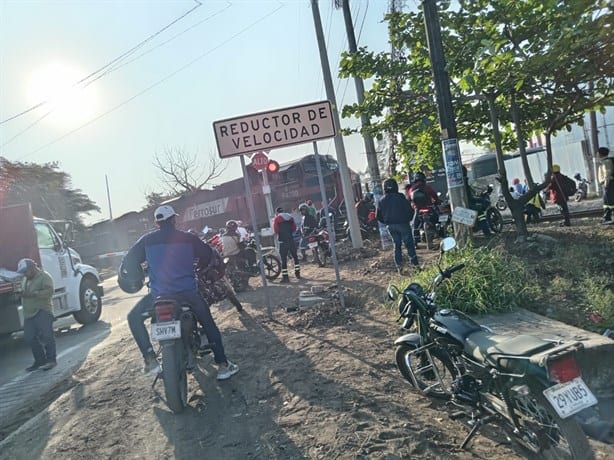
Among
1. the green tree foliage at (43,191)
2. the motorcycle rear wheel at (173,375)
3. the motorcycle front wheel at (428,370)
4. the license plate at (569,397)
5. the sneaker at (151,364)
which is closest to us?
the license plate at (569,397)

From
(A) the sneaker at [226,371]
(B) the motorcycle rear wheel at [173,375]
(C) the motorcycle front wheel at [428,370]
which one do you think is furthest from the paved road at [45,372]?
(C) the motorcycle front wheel at [428,370]

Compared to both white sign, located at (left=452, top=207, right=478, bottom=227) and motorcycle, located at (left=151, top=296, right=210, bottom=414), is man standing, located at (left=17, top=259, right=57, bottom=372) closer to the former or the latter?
motorcycle, located at (left=151, top=296, right=210, bottom=414)

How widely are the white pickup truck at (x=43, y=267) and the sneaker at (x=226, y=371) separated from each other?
5590 mm

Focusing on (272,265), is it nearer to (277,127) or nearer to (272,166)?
(272,166)

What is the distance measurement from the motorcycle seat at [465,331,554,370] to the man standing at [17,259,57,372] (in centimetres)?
666

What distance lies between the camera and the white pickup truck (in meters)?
8.81

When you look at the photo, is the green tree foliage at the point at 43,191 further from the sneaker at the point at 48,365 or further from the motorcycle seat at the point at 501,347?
the motorcycle seat at the point at 501,347

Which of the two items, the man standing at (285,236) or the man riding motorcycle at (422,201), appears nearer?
the man riding motorcycle at (422,201)

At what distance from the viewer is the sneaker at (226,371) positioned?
5074mm

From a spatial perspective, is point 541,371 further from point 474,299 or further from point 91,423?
point 91,423

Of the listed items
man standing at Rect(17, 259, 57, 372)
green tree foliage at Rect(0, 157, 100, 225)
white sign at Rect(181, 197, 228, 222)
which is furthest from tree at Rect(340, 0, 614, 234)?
green tree foliage at Rect(0, 157, 100, 225)

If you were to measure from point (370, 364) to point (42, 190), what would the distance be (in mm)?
38746

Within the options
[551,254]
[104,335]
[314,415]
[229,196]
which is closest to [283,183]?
[229,196]

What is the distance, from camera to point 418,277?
21.8 feet
